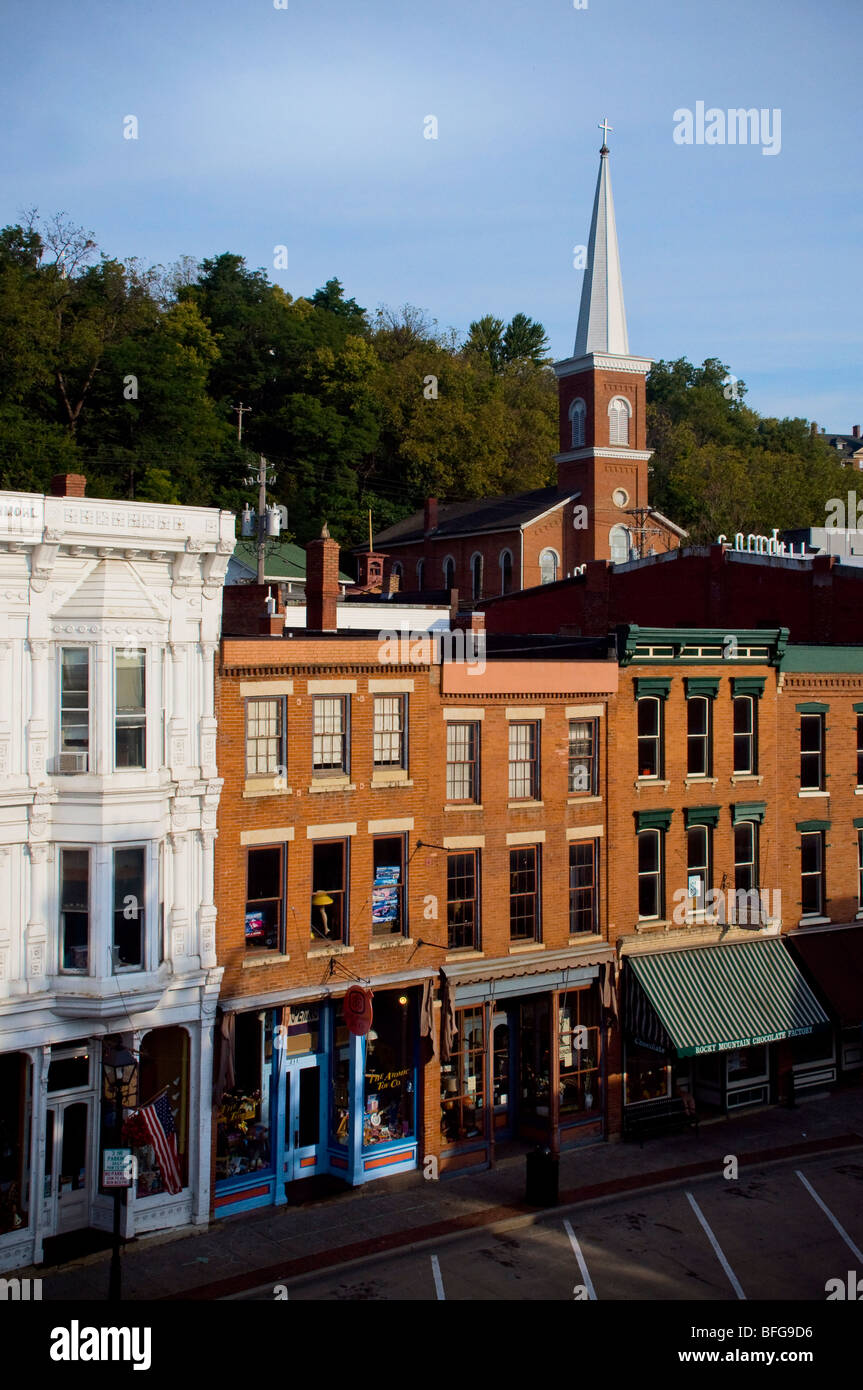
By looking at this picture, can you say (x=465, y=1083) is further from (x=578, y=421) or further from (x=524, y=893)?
(x=578, y=421)

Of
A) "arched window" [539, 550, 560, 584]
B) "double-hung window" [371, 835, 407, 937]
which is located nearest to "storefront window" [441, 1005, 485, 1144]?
"double-hung window" [371, 835, 407, 937]

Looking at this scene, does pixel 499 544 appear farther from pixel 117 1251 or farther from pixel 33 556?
pixel 117 1251

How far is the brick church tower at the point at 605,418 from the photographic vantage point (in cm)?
7894

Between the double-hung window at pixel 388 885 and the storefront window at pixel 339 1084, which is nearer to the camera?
the storefront window at pixel 339 1084

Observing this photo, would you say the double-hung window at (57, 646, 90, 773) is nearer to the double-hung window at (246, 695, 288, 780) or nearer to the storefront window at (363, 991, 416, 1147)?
the double-hung window at (246, 695, 288, 780)

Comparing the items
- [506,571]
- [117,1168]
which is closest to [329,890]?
[117,1168]

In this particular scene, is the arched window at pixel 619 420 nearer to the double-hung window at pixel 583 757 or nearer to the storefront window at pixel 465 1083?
the double-hung window at pixel 583 757

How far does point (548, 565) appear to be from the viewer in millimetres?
78938

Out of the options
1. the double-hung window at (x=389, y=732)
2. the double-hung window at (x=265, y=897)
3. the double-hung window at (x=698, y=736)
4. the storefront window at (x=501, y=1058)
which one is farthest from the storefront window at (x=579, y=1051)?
the double-hung window at (x=265, y=897)

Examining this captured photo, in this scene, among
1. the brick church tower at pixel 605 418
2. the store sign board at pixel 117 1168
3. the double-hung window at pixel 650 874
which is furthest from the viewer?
the brick church tower at pixel 605 418

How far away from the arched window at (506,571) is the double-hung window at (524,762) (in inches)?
1964

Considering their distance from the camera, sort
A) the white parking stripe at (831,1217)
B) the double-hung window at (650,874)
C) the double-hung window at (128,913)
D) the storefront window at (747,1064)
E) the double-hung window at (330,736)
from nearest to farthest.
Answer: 1. the white parking stripe at (831,1217)
2. the double-hung window at (128,913)
3. the double-hung window at (330,736)
4. the double-hung window at (650,874)
5. the storefront window at (747,1064)

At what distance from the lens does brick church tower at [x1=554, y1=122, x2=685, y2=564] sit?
259ft

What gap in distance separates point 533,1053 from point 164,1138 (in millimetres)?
8779
